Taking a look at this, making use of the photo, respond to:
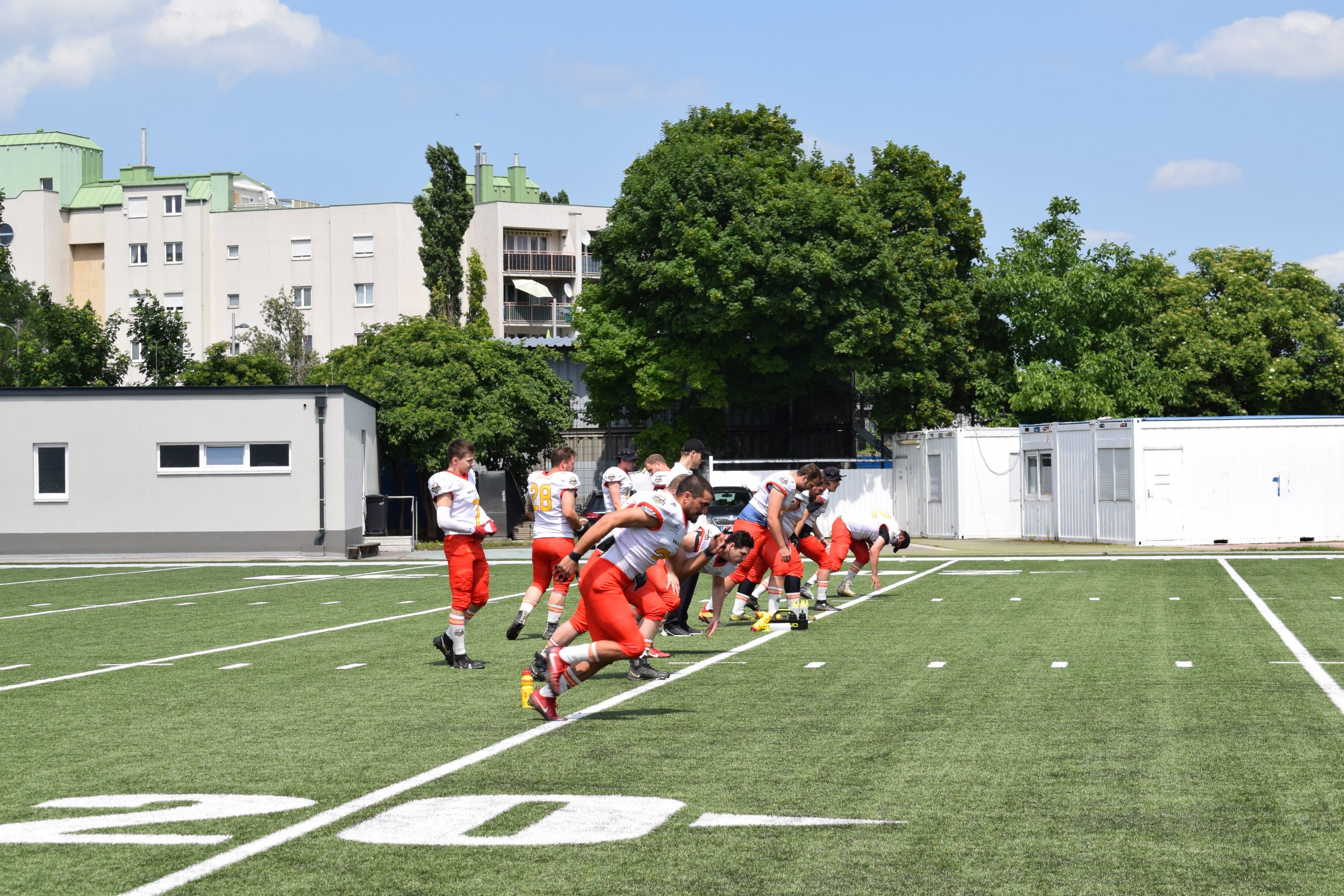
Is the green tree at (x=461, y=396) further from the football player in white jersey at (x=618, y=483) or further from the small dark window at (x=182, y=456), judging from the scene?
the football player in white jersey at (x=618, y=483)

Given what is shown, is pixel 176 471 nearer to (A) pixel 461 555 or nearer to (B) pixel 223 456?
(B) pixel 223 456

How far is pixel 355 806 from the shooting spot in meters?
6.46

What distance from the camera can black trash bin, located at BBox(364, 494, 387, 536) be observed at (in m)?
37.4

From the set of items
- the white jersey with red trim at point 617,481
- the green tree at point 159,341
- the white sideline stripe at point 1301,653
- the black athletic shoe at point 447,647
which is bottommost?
the white sideline stripe at point 1301,653

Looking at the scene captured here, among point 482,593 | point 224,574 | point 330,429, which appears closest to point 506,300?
point 330,429

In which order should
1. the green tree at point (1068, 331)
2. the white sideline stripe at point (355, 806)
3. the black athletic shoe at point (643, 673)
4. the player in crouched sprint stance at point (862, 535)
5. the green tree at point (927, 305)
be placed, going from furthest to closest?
the green tree at point (1068, 331), the green tree at point (927, 305), the player in crouched sprint stance at point (862, 535), the black athletic shoe at point (643, 673), the white sideline stripe at point (355, 806)

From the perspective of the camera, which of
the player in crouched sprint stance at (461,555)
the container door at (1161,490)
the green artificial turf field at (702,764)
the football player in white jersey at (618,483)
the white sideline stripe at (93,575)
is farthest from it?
the container door at (1161,490)

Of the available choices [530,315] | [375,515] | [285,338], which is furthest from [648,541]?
[530,315]

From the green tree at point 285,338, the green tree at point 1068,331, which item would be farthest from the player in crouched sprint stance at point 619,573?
the green tree at point 285,338

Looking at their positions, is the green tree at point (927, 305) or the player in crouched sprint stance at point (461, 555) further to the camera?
the green tree at point (927, 305)

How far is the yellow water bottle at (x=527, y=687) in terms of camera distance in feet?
29.8

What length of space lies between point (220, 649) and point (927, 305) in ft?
116

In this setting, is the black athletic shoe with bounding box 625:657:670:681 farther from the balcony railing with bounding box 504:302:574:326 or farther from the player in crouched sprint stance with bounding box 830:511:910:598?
the balcony railing with bounding box 504:302:574:326

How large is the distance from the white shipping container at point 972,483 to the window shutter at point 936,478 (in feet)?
0.05
